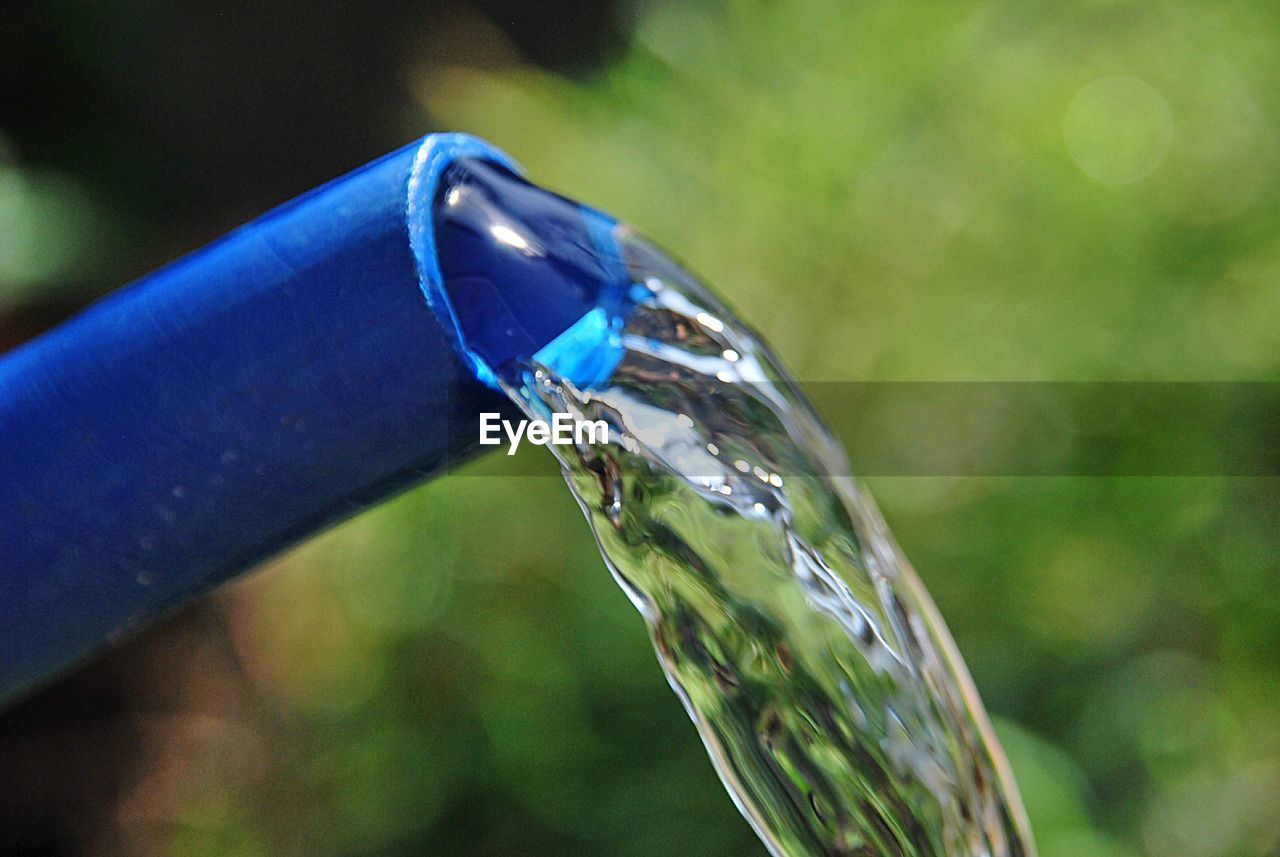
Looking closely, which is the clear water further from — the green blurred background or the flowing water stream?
the green blurred background

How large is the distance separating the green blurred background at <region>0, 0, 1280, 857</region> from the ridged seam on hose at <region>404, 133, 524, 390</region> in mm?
1154

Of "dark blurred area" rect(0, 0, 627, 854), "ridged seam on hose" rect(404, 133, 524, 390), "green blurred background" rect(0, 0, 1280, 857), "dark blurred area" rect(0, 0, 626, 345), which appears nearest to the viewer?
"ridged seam on hose" rect(404, 133, 524, 390)

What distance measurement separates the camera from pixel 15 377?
1.43 ft

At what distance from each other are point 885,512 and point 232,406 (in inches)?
47.0

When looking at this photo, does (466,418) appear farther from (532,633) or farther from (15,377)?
(532,633)

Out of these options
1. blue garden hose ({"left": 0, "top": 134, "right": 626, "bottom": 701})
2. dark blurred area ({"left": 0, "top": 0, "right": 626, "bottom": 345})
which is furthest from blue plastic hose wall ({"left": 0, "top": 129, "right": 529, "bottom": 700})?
dark blurred area ({"left": 0, "top": 0, "right": 626, "bottom": 345})

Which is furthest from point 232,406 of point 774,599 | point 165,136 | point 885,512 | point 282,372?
point 165,136

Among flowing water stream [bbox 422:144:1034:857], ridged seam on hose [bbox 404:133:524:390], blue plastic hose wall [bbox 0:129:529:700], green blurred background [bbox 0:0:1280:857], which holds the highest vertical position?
ridged seam on hose [bbox 404:133:524:390]

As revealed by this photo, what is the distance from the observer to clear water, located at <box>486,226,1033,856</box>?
49 cm

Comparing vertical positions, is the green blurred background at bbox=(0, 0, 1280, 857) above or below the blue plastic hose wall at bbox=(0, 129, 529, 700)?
below

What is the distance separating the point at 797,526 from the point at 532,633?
1079 mm

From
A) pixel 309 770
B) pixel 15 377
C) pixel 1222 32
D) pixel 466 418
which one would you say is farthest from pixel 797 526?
pixel 1222 32

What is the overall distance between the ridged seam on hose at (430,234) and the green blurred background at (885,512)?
45.4 inches

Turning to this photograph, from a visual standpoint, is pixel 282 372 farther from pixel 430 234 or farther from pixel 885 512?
pixel 885 512
